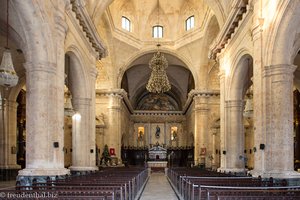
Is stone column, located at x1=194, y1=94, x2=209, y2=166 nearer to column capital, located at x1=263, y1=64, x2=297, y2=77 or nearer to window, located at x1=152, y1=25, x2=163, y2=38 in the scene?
window, located at x1=152, y1=25, x2=163, y2=38

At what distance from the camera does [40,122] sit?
39.4ft

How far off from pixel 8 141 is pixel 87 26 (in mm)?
8014

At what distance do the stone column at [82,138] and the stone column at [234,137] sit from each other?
21.9ft

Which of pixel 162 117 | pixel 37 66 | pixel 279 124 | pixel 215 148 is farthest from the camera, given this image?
pixel 162 117

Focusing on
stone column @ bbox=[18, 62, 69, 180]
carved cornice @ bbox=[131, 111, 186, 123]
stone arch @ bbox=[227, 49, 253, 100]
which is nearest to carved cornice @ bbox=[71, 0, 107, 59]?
stone column @ bbox=[18, 62, 69, 180]

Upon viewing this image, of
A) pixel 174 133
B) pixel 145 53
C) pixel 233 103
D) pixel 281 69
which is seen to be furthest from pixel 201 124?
pixel 281 69

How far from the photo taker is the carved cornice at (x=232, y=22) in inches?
632

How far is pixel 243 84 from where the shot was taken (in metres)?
20.0

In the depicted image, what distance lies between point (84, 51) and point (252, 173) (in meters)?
9.68

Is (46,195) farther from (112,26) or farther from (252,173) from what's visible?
(112,26)

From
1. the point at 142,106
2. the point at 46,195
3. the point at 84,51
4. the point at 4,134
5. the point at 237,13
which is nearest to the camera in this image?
the point at 46,195

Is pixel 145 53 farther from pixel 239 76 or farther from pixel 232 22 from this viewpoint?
pixel 232 22

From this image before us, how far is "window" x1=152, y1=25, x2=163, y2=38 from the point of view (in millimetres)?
33875

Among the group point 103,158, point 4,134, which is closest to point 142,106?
point 103,158
